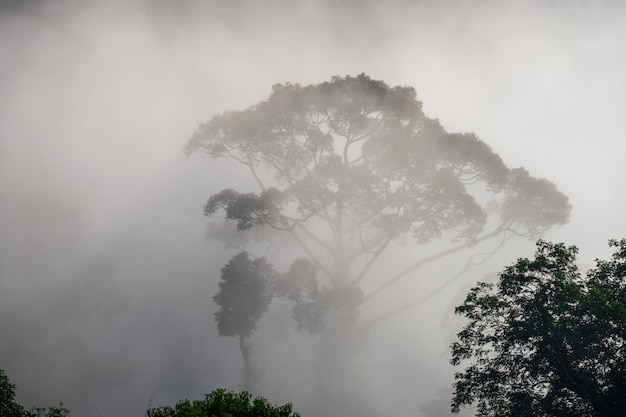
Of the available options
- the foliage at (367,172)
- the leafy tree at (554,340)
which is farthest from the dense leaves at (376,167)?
the leafy tree at (554,340)

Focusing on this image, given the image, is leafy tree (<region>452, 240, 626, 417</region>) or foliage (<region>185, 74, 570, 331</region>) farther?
foliage (<region>185, 74, 570, 331</region>)

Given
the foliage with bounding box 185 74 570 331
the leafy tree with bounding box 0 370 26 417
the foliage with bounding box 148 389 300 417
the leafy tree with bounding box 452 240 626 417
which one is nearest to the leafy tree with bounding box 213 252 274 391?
the foliage with bounding box 185 74 570 331

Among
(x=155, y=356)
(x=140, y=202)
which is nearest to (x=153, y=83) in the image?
(x=140, y=202)

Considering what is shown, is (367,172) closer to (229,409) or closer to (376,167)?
(376,167)

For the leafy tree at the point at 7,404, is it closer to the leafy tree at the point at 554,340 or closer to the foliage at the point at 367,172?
the leafy tree at the point at 554,340

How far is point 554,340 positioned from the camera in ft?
46.1

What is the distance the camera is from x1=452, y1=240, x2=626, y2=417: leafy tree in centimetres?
1372

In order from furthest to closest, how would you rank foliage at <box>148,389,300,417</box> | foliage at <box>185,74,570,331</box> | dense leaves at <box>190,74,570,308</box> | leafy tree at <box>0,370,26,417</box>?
dense leaves at <box>190,74,570,308</box> < foliage at <box>185,74,570,331</box> < leafy tree at <box>0,370,26,417</box> < foliage at <box>148,389,300,417</box>

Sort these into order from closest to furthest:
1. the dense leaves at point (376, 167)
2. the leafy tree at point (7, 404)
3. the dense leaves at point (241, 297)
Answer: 1. the leafy tree at point (7, 404)
2. the dense leaves at point (241, 297)
3. the dense leaves at point (376, 167)

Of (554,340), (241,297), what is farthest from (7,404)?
(241,297)

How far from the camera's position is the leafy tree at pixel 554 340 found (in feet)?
45.0

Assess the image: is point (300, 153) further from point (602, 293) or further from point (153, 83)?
point (153, 83)

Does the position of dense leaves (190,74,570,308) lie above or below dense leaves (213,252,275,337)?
above

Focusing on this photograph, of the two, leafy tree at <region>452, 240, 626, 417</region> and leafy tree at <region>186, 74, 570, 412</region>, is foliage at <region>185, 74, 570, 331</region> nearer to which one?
leafy tree at <region>186, 74, 570, 412</region>
